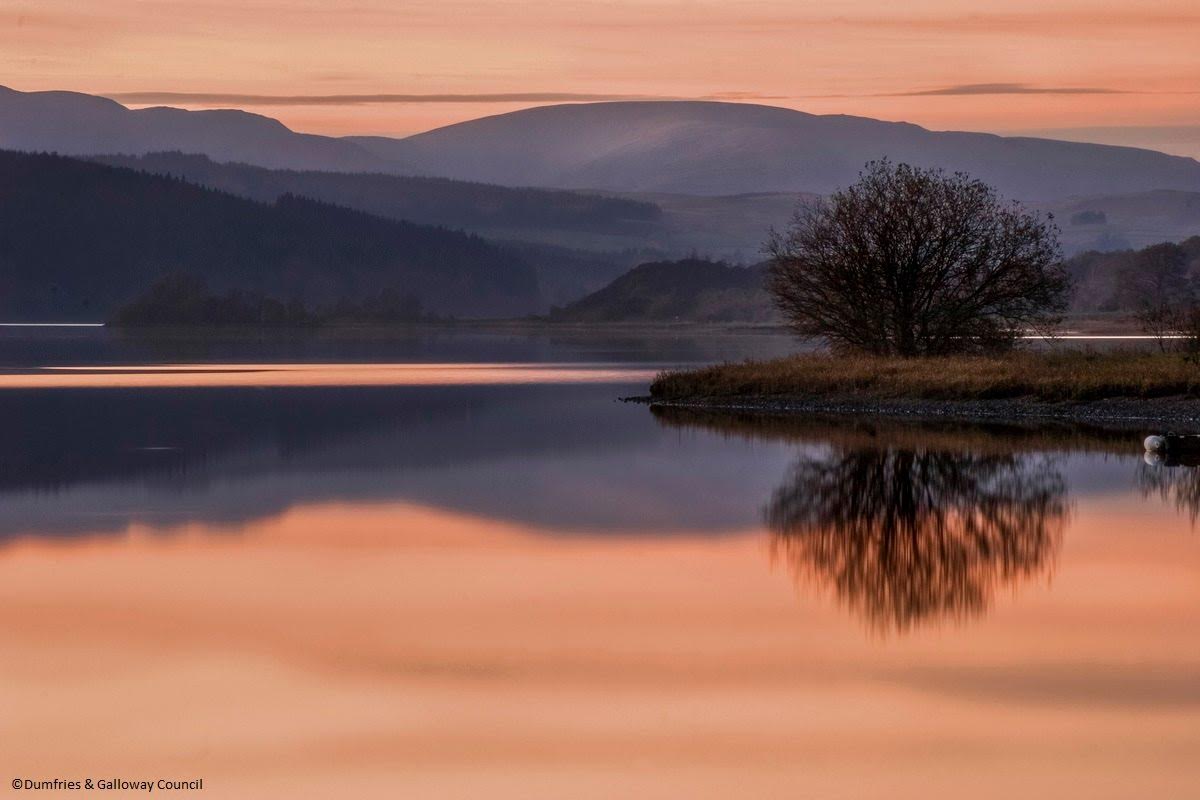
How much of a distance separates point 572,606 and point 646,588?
1585 mm

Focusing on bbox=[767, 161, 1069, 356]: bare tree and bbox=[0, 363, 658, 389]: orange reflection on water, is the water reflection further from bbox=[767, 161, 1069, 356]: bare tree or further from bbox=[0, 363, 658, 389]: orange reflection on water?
bbox=[0, 363, 658, 389]: orange reflection on water

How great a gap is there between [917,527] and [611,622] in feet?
28.2

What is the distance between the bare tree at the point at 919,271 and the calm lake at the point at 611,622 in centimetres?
2225

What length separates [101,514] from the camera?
96.7ft

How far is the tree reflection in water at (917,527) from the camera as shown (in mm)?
21438

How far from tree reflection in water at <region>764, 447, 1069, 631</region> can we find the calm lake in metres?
0.10

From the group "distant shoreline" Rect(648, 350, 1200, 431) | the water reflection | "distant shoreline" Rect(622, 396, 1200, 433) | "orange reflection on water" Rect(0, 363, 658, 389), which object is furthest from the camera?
"orange reflection on water" Rect(0, 363, 658, 389)

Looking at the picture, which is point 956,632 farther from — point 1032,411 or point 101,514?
point 1032,411

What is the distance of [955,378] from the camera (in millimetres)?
55031

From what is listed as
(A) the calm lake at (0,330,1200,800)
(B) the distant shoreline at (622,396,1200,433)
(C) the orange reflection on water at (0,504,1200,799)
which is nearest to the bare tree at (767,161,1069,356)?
(B) the distant shoreline at (622,396,1200,433)

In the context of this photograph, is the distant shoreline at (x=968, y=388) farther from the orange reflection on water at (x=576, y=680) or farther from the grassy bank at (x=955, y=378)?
the orange reflection on water at (x=576, y=680)

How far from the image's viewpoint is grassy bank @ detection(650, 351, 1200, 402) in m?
52.6

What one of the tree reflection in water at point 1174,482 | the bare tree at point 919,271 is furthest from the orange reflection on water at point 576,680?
the bare tree at point 919,271

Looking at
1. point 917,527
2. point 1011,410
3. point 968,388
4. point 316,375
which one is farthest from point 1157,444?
point 316,375
